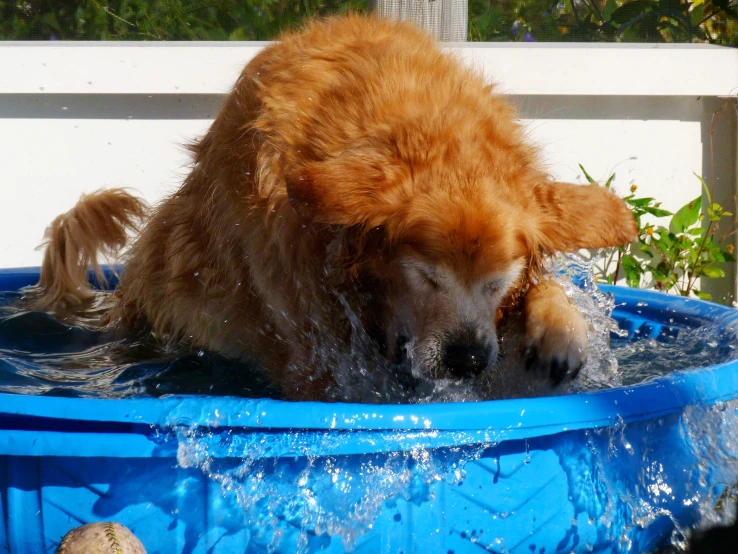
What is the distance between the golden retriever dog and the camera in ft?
9.10

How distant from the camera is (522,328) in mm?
3227

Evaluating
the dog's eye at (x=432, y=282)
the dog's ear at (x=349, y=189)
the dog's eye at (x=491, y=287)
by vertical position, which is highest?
the dog's ear at (x=349, y=189)

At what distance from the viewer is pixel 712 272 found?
203 inches

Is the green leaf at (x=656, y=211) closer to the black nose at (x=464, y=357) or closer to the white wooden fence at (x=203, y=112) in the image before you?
the white wooden fence at (x=203, y=112)

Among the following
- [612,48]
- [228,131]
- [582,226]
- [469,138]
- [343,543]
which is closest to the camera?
[343,543]

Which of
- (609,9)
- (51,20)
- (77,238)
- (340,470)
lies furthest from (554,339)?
(51,20)

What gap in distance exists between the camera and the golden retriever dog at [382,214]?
9.10ft

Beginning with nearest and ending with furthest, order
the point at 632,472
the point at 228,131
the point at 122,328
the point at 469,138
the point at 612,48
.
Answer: the point at 632,472
the point at 469,138
the point at 228,131
the point at 122,328
the point at 612,48

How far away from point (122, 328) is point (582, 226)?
2.49 m

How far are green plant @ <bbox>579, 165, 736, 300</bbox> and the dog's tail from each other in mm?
2634

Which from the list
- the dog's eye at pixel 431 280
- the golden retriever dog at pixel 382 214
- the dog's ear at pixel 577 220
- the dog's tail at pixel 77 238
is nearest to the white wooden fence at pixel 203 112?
the dog's tail at pixel 77 238

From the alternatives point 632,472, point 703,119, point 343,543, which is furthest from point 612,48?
point 343,543

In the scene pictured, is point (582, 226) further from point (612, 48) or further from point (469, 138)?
point (612, 48)

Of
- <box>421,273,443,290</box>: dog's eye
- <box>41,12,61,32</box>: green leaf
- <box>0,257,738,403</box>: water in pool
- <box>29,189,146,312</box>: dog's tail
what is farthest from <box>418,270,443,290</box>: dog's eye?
<box>41,12,61,32</box>: green leaf
